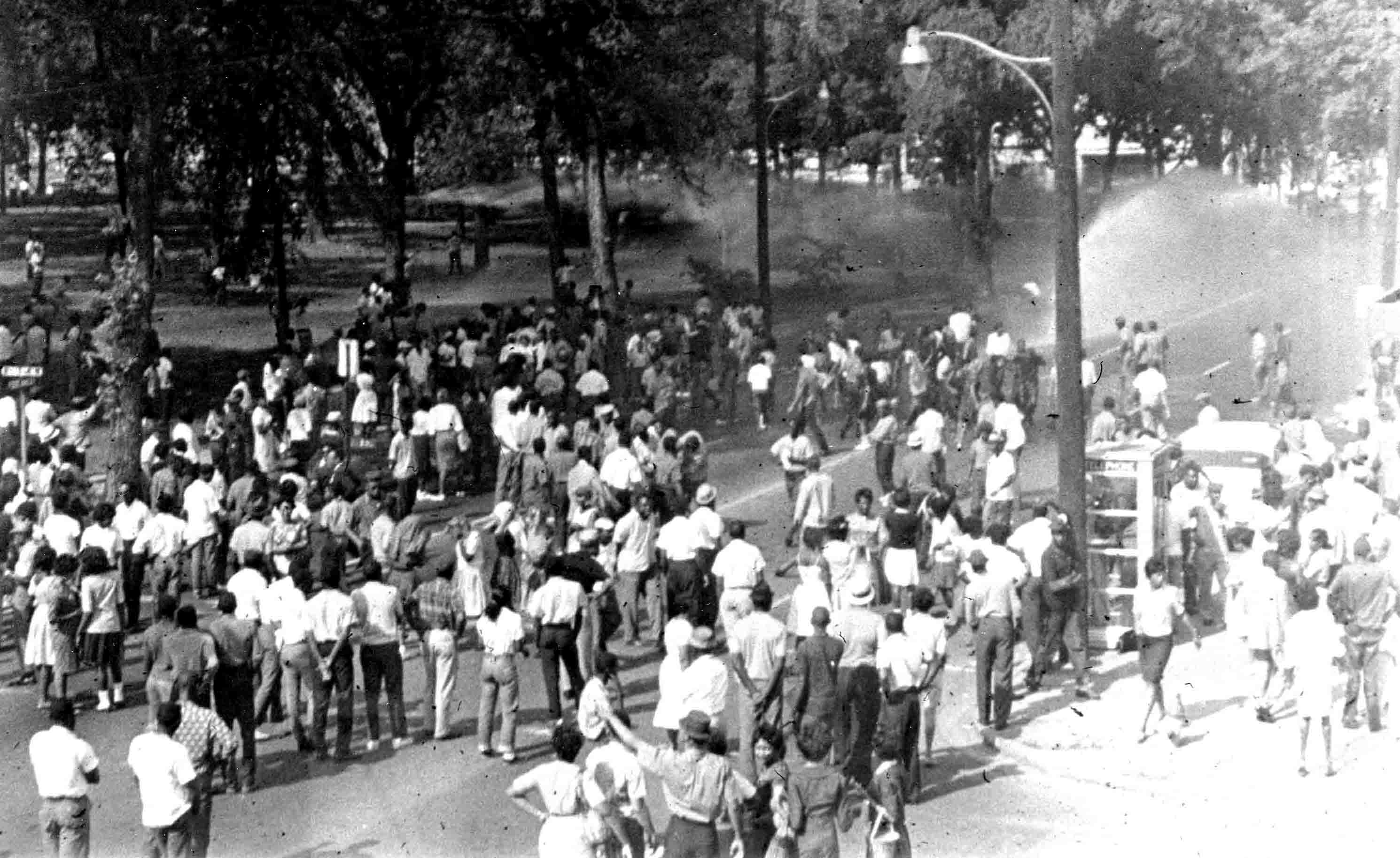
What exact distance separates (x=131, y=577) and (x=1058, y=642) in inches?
325

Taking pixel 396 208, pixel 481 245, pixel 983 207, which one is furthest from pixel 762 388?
pixel 481 245

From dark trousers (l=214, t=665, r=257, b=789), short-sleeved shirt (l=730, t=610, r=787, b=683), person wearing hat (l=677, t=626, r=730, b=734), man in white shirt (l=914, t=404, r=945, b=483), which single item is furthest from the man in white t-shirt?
person wearing hat (l=677, t=626, r=730, b=734)

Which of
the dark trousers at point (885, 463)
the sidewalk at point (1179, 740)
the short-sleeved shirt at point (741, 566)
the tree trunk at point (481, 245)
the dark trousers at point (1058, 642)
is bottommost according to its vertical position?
the sidewalk at point (1179, 740)

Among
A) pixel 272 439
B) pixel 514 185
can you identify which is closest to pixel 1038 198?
pixel 514 185

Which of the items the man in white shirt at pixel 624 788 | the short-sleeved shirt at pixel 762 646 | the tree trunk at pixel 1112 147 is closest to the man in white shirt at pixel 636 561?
the short-sleeved shirt at pixel 762 646

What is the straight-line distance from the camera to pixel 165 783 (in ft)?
38.8

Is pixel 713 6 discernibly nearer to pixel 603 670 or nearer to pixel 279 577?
pixel 279 577

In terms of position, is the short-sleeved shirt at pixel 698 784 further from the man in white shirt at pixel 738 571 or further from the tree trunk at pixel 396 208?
the tree trunk at pixel 396 208

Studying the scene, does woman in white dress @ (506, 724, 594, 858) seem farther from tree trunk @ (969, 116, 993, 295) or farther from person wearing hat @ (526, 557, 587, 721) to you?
tree trunk @ (969, 116, 993, 295)

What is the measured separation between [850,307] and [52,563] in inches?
1277

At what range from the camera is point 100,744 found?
1625 centimetres

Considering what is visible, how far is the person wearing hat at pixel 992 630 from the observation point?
52.2ft

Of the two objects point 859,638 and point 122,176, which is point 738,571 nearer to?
point 859,638

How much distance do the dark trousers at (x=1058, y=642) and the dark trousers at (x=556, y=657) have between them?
3739 mm
